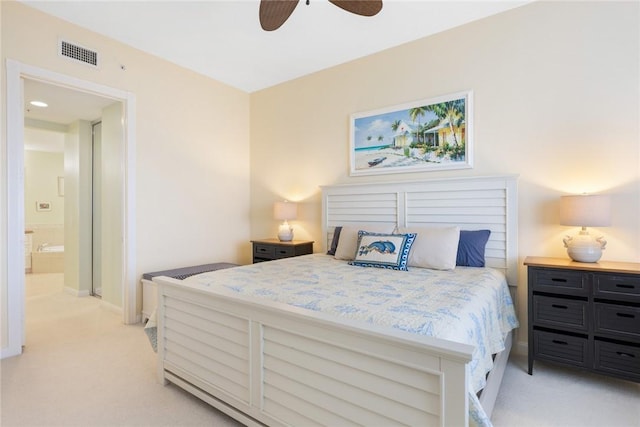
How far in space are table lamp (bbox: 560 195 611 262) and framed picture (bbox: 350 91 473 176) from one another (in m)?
0.90

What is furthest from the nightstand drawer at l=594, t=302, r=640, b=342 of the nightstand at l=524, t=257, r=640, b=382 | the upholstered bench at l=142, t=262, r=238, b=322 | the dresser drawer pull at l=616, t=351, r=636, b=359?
the upholstered bench at l=142, t=262, r=238, b=322

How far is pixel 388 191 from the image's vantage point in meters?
3.43

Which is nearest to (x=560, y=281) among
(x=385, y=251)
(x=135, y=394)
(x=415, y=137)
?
(x=385, y=251)

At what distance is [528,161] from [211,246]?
3.70 meters

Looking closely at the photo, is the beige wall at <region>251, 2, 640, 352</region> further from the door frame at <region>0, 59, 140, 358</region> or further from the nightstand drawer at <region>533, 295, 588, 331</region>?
the door frame at <region>0, 59, 140, 358</region>

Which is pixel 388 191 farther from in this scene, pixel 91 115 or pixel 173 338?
pixel 91 115

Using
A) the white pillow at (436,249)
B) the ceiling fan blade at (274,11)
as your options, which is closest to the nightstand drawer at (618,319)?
the white pillow at (436,249)

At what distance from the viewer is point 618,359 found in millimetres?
2092

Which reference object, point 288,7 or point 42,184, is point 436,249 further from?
point 42,184

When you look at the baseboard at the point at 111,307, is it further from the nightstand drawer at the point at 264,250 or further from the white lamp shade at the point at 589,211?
the white lamp shade at the point at 589,211

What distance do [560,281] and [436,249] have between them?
85cm

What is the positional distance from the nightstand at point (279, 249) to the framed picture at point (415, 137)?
109 centimetres

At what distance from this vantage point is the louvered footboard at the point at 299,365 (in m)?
1.14

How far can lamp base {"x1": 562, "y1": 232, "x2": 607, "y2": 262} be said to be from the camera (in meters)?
2.32
